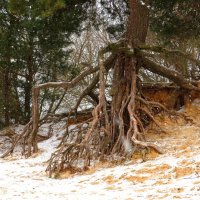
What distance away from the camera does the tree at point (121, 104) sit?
7.25 metres

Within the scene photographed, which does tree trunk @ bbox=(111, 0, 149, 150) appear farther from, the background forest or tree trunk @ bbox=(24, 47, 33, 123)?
tree trunk @ bbox=(24, 47, 33, 123)

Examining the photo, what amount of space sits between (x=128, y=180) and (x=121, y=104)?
10.1 feet

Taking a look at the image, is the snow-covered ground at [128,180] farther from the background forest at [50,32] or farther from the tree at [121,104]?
the background forest at [50,32]

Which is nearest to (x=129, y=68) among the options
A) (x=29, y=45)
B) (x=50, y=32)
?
(x=50, y=32)

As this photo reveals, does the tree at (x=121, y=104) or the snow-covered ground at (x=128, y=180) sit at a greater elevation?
the tree at (x=121, y=104)

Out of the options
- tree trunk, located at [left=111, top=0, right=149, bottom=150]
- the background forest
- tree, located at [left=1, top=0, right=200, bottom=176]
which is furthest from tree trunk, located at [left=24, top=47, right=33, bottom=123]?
tree trunk, located at [left=111, top=0, right=149, bottom=150]

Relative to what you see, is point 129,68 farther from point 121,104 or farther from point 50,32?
point 50,32

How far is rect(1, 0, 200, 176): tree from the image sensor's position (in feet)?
23.8

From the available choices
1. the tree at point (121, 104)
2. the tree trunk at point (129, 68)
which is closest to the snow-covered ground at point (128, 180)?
the tree at point (121, 104)

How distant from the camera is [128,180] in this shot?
5543 millimetres

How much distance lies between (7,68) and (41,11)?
3828 millimetres

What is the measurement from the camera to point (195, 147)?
684 cm

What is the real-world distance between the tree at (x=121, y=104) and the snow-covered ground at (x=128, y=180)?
18.5 inches

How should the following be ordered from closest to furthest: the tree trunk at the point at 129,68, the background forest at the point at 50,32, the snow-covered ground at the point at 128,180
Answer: the snow-covered ground at the point at 128,180 → the tree trunk at the point at 129,68 → the background forest at the point at 50,32
